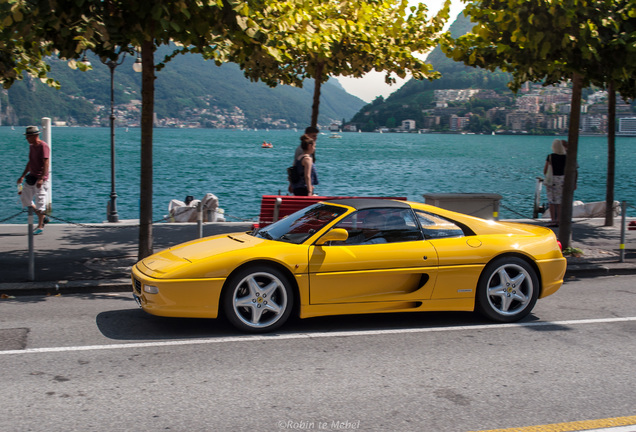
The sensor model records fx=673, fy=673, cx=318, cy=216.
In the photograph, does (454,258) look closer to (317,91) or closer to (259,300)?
(259,300)

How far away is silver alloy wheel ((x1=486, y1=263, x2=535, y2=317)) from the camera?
709 cm

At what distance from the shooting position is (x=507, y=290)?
713 cm

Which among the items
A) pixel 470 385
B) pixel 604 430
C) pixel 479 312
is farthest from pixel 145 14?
pixel 604 430

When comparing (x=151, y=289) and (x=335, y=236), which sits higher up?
(x=335, y=236)

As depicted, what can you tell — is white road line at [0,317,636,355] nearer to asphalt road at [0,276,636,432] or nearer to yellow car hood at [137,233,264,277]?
asphalt road at [0,276,636,432]

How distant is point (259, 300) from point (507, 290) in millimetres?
2658

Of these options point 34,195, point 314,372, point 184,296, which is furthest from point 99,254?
point 314,372

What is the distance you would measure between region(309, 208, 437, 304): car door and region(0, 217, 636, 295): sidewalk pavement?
3.47 metres

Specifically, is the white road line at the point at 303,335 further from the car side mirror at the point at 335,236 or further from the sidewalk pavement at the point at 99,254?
the sidewalk pavement at the point at 99,254

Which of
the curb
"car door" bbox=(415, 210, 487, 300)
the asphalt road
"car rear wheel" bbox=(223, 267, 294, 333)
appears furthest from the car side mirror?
the curb

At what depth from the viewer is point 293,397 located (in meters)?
4.78

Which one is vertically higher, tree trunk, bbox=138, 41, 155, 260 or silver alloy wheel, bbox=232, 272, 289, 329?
tree trunk, bbox=138, 41, 155, 260

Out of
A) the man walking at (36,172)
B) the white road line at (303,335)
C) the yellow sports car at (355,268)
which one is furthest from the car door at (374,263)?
the man walking at (36,172)

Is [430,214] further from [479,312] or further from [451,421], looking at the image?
[451,421]
